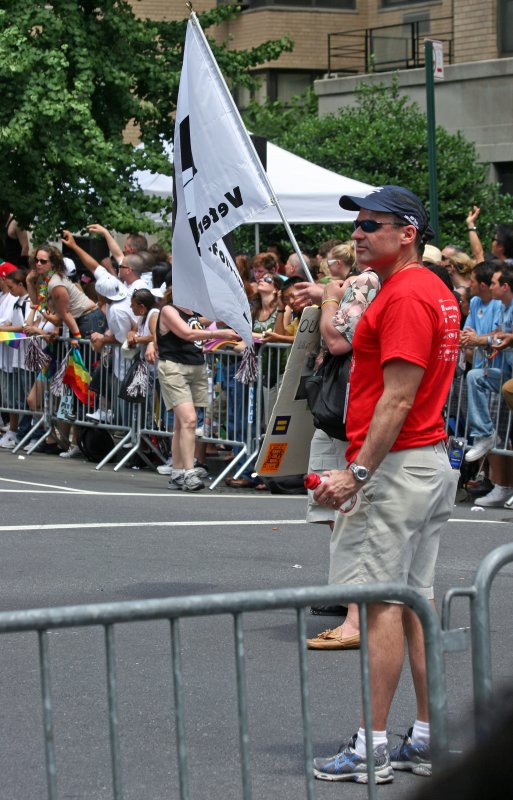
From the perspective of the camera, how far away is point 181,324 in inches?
473

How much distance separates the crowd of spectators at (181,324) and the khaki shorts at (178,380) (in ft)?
0.07

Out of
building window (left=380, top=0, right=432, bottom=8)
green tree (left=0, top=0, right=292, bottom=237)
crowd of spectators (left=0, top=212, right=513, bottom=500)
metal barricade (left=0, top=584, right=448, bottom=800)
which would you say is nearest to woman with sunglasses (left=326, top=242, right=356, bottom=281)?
crowd of spectators (left=0, top=212, right=513, bottom=500)

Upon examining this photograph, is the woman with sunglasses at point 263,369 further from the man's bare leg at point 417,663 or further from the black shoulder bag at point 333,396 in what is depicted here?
the man's bare leg at point 417,663

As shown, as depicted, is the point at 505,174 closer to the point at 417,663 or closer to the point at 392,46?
the point at 392,46

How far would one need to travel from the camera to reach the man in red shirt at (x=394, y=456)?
4637 millimetres

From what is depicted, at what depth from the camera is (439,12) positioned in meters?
28.7

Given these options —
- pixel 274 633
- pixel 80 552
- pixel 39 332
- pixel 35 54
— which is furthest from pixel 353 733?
pixel 35 54

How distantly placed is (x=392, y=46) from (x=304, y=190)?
11766 millimetres

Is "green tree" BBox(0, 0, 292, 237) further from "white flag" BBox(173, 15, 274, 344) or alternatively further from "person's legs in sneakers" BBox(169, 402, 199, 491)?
"white flag" BBox(173, 15, 274, 344)

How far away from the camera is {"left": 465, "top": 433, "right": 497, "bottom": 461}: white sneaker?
11.3 m

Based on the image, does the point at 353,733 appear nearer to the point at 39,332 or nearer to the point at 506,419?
the point at 506,419

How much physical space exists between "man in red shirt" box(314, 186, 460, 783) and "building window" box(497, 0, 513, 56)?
22.2 m

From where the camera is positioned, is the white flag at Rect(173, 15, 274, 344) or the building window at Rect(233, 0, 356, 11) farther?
the building window at Rect(233, 0, 356, 11)

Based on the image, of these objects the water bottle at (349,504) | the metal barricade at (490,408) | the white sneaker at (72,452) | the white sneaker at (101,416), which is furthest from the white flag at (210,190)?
the white sneaker at (72,452)
